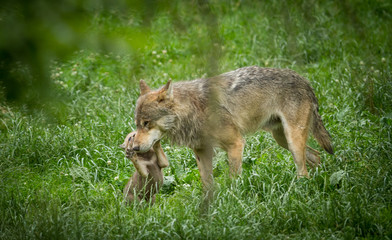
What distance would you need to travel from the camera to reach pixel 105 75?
9.59m

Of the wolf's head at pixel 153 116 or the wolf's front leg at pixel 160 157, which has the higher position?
the wolf's head at pixel 153 116

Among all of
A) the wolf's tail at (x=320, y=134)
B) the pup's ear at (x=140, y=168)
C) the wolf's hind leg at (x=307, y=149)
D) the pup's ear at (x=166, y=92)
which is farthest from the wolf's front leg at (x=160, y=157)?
the wolf's tail at (x=320, y=134)

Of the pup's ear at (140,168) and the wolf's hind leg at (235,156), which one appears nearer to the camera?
the pup's ear at (140,168)

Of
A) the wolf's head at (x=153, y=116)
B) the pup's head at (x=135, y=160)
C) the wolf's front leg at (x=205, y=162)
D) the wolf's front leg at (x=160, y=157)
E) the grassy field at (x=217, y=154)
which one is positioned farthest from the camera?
the wolf's front leg at (x=205, y=162)

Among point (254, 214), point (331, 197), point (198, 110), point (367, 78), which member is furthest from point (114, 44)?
point (367, 78)

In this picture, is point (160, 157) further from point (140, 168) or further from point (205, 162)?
point (205, 162)

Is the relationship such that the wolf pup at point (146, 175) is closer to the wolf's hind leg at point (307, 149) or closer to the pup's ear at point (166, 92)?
the pup's ear at point (166, 92)

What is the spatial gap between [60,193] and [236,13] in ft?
23.2

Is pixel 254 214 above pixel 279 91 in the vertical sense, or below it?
below

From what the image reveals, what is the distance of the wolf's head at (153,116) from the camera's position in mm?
5363

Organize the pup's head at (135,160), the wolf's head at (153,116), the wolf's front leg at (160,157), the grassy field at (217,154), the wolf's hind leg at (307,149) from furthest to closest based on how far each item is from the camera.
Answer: the wolf's hind leg at (307,149) → the wolf's front leg at (160,157) → the wolf's head at (153,116) → the pup's head at (135,160) → the grassy field at (217,154)

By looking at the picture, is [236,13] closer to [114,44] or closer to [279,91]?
[279,91]

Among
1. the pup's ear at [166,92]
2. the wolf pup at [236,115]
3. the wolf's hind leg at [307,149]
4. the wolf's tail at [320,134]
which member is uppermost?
the pup's ear at [166,92]

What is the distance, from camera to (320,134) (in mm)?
6086
